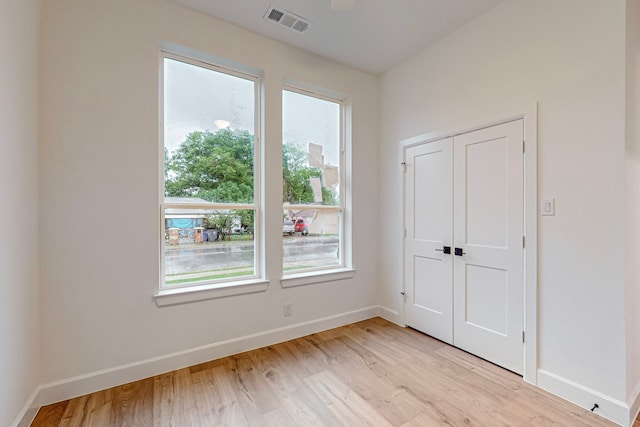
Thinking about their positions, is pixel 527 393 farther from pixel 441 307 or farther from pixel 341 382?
pixel 341 382

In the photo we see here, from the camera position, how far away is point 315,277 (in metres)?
3.10

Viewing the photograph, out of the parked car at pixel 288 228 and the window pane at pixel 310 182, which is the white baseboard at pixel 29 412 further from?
the parked car at pixel 288 228

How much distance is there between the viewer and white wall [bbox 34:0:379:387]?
6.46 feet

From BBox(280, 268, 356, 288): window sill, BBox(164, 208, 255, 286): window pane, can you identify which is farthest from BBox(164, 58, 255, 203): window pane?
BBox(280, 268, 356, 288): window sill

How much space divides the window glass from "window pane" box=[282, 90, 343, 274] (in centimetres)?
41

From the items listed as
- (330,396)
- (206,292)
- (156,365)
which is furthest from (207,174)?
(330,396)

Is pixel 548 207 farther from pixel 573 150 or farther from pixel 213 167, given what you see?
pixel 213 167

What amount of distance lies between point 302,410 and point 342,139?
2756 mm

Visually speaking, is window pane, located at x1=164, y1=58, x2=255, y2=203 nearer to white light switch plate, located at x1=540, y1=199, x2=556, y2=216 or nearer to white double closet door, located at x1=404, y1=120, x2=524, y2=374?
white double closet door, located at x1=404, y1=120, x2=524, y2=374

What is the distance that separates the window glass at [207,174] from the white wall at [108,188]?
189 mm

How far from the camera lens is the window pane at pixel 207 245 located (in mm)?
2490

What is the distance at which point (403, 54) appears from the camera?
3.15 m

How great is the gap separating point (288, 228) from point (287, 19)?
197 cm

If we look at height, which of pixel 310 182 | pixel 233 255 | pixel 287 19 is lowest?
pixel 233 255
